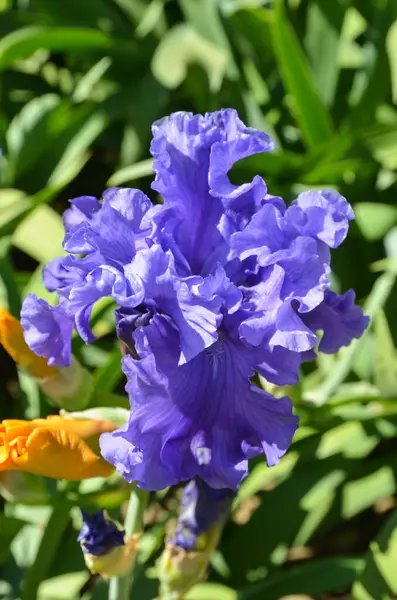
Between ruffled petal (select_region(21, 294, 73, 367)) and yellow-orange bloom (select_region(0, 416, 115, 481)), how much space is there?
97 mm

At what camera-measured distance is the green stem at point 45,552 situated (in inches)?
46.8

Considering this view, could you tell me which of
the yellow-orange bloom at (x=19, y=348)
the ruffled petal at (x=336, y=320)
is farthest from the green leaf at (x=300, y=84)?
the yellow-orange bloom at (x=19, y=348)

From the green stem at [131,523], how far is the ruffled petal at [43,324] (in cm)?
23

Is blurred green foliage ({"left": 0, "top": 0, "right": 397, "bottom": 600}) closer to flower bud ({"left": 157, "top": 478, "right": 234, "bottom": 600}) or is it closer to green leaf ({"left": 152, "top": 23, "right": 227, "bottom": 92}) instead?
green leaf ({"left": 152, "top": 23, "right": 227, "bottom": 92})

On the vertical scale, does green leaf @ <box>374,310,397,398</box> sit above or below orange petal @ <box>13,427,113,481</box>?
below

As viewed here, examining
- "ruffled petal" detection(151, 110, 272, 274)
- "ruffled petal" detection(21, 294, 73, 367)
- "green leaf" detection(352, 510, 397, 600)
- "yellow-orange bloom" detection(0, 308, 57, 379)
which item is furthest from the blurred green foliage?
"ruffled petal" detection(151, 110, 272, 274)

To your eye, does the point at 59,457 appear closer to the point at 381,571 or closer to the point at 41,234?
the point at 381,571

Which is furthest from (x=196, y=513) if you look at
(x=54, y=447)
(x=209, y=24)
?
(x=209, y=24)

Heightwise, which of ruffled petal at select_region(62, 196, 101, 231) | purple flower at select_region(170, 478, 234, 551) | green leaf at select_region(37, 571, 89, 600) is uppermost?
ruffled petal at select_region(62, 196, 101, 231)

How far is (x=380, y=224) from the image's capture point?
151cm

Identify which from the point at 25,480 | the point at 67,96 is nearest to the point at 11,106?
the point at 67,96

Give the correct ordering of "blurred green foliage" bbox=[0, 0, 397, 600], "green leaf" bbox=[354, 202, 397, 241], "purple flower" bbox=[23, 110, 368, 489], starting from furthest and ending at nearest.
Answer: "green leaf" bbox=[354, 202, 397, 241]
"blurred green foliage" bbox=[0, 0, 397, 600]
"purple flower" bbox=[23, 110, 368, 489]

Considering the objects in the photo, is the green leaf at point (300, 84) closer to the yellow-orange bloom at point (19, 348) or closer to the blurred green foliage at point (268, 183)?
the blurred green foliage at point (268, 183)

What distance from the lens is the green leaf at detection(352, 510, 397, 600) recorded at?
1173mm
